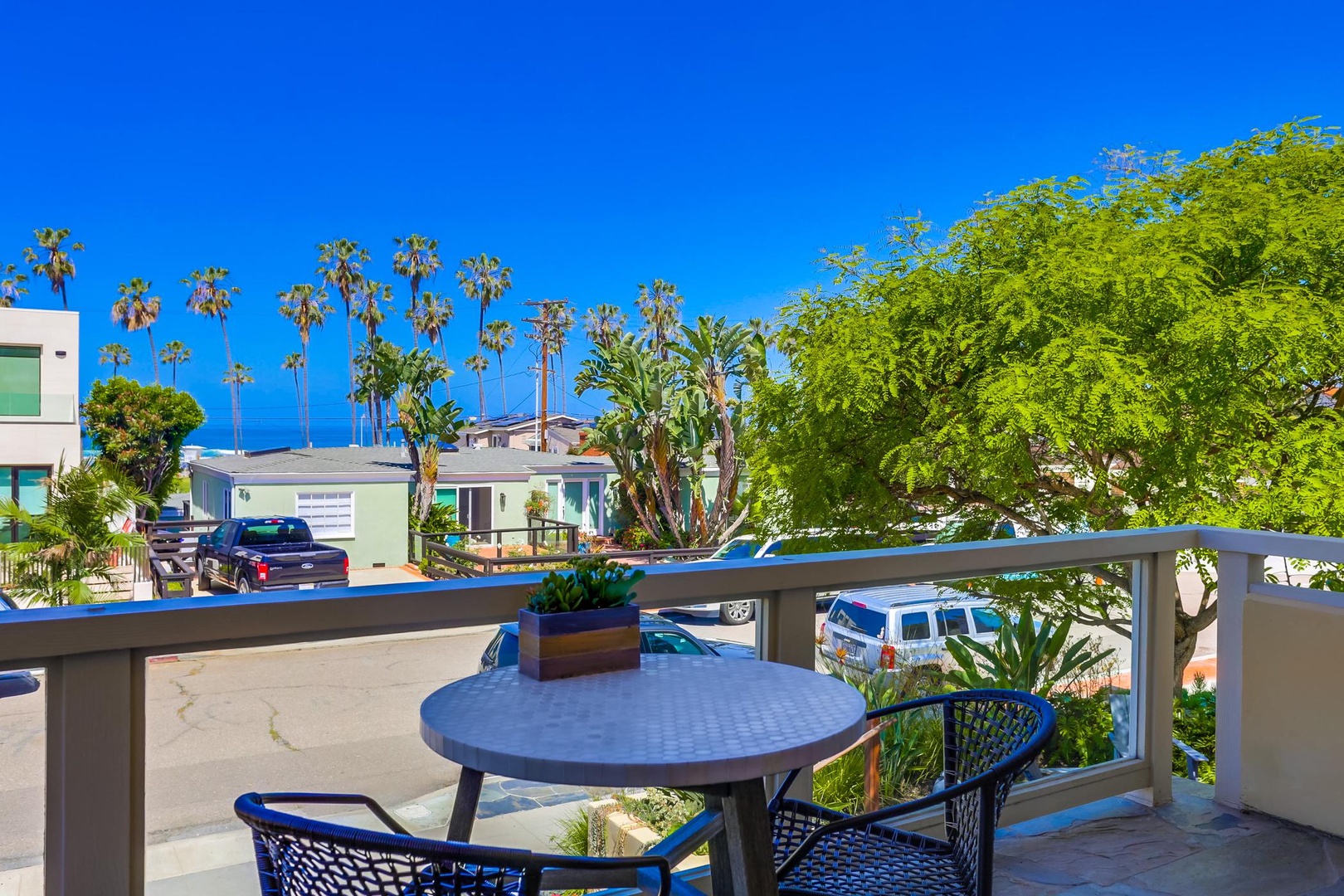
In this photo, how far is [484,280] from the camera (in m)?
54.1

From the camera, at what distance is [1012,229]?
10023 mm

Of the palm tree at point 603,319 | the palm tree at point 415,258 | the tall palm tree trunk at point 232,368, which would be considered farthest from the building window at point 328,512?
the tall palm tree trunk at point 232,368

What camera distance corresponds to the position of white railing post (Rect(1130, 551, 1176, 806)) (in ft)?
10.1

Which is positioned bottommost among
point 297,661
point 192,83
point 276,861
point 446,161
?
point 276,861

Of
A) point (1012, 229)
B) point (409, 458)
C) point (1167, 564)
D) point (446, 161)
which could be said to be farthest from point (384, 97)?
point (1167, 564)

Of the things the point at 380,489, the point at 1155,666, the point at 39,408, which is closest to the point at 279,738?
the point at 1155,666

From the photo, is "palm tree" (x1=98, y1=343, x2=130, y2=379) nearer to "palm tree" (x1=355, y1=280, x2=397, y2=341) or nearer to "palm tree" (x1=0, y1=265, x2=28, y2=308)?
"palm tree" (x1=0, y1=265, x2=28, y2=308)

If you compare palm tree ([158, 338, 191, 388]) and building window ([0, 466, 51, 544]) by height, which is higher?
palm tree ([158, 338, 191, 388])

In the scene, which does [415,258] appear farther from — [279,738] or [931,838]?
[931,838]

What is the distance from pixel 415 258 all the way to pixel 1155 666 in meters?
53.3

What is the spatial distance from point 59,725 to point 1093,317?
8.89 metres

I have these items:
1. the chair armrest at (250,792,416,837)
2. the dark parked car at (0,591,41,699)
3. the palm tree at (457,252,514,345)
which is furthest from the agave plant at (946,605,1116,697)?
the palm tree at (457,252,514,345)

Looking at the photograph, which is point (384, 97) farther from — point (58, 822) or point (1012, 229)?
point (58, 822)

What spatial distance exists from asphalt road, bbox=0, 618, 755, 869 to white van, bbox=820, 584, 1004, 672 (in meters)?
1.08
